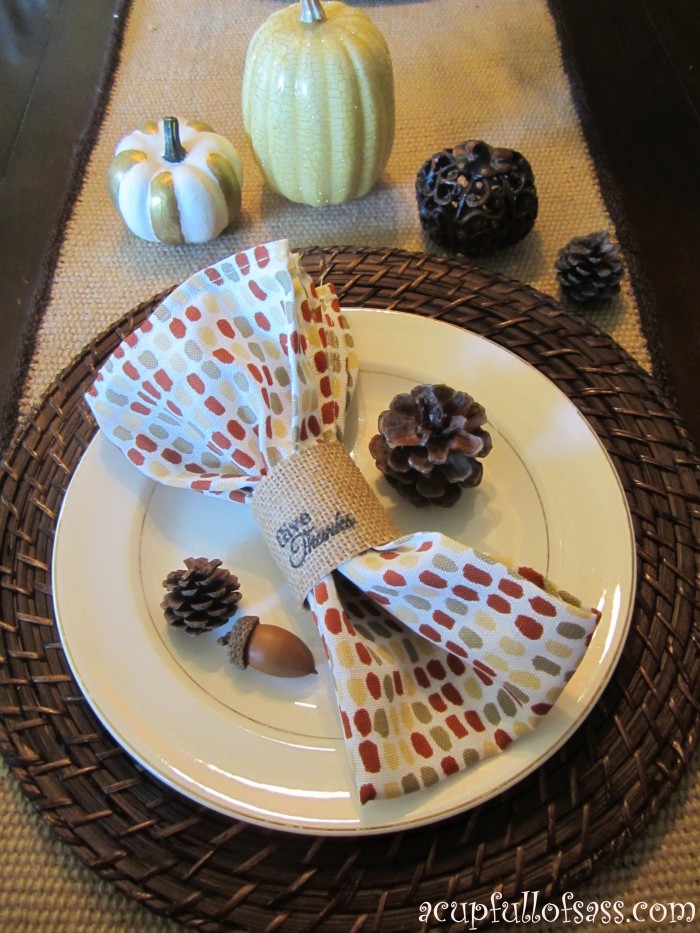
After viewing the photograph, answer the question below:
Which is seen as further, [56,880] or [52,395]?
[52,395]

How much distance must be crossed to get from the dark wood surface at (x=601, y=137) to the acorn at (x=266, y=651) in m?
0.27

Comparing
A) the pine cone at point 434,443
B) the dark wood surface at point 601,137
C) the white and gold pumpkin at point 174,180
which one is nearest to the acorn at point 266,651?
the pine cone at point 434,443

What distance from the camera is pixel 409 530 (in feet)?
1.41

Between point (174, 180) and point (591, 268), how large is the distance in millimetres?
328

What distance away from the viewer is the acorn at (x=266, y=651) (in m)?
0.37

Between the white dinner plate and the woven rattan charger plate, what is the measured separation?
2 centimetres

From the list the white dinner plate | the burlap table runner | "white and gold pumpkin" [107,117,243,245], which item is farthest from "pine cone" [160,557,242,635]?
"white and gold pumpkin" [107,117,243,245]

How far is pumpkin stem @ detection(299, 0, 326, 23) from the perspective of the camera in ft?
1.83

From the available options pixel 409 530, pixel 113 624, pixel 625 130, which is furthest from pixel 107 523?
pixel 625 130

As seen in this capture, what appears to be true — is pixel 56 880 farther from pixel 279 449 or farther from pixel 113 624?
pixel 279 449

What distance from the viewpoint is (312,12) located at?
560mm

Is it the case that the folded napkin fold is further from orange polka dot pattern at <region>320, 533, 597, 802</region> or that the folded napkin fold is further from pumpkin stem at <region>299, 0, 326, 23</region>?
pumpkin stem at <region>299, 0, 326, 23</region>

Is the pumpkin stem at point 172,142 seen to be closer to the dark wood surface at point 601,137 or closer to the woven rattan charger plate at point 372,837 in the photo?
the dark wood surface at point 601,137

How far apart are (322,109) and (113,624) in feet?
1.34
